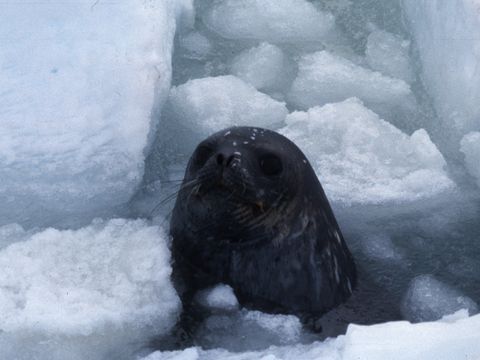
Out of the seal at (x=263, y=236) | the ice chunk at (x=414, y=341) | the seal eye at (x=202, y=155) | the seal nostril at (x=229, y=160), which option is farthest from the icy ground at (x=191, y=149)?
the seal nostril at (x=229, y=160)

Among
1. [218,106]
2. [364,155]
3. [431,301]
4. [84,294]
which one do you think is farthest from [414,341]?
[218,106]

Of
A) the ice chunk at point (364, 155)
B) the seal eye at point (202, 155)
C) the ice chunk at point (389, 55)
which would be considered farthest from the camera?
the ice chunk at point (389, 55)

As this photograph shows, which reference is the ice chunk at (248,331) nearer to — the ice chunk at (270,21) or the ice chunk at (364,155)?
the ice chunk at (364,155)

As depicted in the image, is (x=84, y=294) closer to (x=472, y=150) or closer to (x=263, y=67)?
(x=472, y=150)

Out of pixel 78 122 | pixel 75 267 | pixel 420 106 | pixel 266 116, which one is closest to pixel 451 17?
pixel 420 106

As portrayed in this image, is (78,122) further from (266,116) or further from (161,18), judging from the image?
(266,116)

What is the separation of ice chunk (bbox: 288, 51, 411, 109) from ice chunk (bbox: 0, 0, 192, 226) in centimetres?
117

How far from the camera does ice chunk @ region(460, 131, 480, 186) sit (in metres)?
4.57

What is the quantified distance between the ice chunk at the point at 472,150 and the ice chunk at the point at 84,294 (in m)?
2.01

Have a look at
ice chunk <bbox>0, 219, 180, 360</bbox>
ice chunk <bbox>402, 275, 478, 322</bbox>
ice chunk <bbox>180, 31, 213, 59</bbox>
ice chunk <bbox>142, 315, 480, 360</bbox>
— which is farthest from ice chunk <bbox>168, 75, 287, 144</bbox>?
ice chunk <bbox>142, 315, 480, 360</bbox>

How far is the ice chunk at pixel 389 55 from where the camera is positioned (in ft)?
18.5

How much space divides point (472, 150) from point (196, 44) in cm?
230

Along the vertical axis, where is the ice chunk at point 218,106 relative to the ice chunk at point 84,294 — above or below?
above

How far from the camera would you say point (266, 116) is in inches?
197
